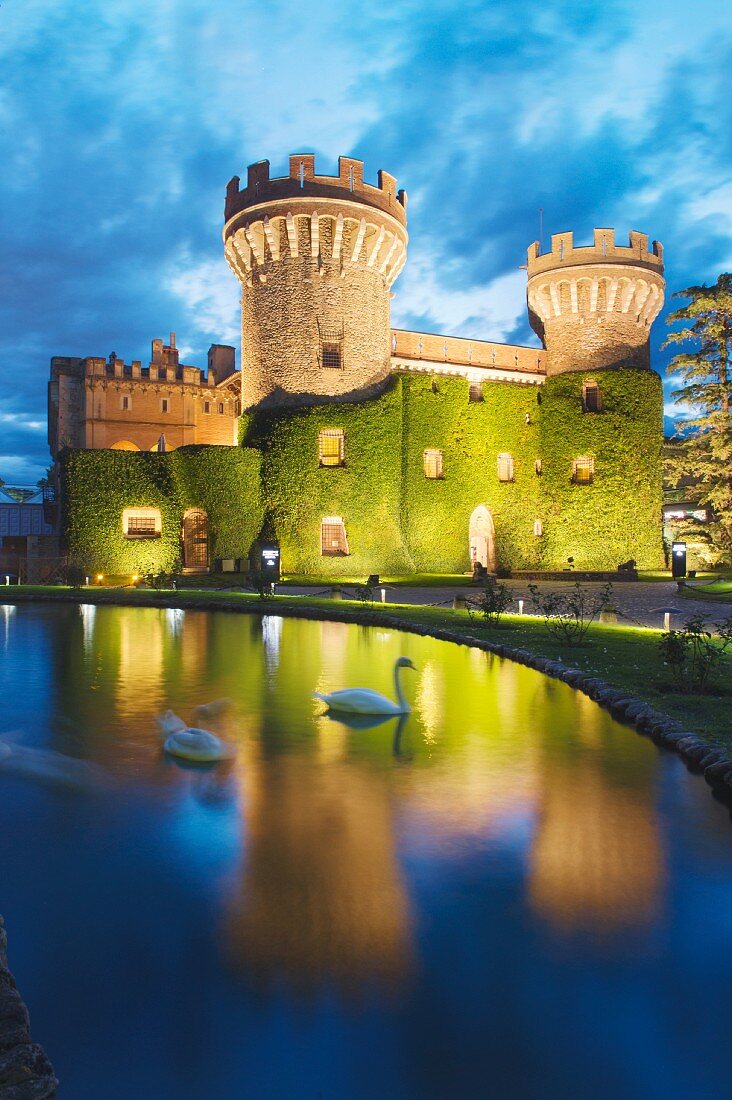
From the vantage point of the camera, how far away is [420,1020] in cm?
294

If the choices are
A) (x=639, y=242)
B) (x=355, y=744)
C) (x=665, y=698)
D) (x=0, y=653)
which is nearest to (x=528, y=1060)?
(x=355, y=744)

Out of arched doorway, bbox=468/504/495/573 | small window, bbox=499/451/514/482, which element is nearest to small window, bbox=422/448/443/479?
arched doorway, bbox=468/504/495/573

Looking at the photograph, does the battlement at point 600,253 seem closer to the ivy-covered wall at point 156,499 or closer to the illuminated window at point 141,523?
the ivy-covered wall at point 156,499

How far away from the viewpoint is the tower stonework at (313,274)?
2791 cm

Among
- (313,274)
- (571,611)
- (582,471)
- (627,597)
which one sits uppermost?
(313,274)

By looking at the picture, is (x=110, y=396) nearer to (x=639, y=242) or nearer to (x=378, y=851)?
(x=639, y=242)

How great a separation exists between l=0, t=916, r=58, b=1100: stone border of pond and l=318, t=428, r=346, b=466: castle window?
86.8 feet

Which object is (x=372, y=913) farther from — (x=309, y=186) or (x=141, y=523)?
(x=309, y=186)

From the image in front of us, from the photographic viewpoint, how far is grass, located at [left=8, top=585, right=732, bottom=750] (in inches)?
287

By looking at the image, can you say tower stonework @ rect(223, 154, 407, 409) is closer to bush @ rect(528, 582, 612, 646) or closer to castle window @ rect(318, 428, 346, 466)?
castle window @ rect(318, 428, 346, 466)

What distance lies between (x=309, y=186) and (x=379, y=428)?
937 cm

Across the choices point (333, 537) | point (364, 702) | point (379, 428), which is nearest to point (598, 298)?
point (379, 428)

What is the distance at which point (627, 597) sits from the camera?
69.6 ft

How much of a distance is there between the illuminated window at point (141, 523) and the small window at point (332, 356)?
28.6 feet
